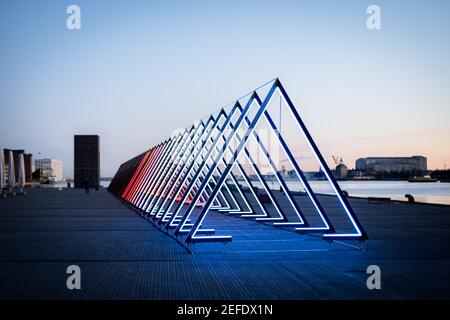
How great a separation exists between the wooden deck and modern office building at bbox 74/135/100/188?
2338 inches

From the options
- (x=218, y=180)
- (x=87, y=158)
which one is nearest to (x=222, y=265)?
(x=218, y=180)

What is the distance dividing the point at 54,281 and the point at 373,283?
4.96 m

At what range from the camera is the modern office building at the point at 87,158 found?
7306 cm

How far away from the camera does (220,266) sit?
9.06m

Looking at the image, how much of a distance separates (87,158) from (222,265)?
2662 inches

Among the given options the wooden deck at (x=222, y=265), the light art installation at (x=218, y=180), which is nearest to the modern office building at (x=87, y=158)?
the light art installation at (x=218, y=180)

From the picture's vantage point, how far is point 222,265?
916cm

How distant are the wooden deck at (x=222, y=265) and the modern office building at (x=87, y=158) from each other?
59380mm

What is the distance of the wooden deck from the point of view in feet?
23.1

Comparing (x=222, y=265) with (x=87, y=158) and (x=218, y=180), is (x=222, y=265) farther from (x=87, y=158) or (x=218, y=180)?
(x=87, y=158)

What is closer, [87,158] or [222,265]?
[222,265]

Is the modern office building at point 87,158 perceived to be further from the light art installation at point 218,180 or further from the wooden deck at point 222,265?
A: the wooden deck at point 222,265
